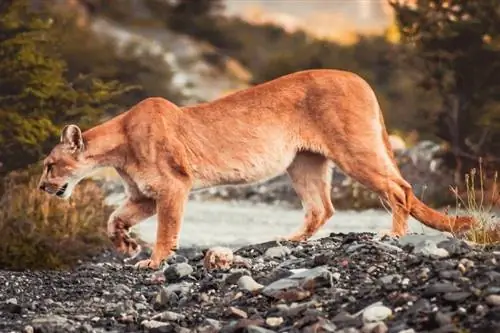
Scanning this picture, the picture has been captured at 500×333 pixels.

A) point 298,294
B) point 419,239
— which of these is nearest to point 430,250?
point 419,239

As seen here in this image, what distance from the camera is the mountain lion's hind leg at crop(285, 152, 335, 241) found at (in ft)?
39.4

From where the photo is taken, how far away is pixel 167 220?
1128 cm

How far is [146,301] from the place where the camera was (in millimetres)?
9781

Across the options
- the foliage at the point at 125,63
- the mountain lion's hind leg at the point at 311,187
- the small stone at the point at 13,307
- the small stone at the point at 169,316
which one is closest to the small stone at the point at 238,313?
the small stone at the point at 169,316

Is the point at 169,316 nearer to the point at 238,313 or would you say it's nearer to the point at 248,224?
the point at 238,313

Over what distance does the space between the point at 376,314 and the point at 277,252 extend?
3.03 meters

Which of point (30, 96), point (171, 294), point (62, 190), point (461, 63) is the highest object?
point (461, 63)

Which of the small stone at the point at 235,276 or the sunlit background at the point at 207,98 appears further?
the sunlit background at the point at 207,98

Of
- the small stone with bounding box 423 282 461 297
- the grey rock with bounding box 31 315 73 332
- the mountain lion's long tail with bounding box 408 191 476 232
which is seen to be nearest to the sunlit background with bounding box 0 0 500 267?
the mountain lion's long tail with bounding box 408 191 476 232

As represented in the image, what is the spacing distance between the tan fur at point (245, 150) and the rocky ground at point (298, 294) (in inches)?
28.9

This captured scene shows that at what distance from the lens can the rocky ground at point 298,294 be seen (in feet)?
26.3

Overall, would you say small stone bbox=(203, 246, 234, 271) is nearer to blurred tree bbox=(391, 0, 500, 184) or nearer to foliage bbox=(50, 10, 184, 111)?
blurred tree bbox=(391, 0, 500, 184)

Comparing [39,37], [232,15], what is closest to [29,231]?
[39,37]

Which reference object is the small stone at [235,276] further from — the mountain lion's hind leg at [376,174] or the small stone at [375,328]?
the mountain lion's hind leg at [376,174]
